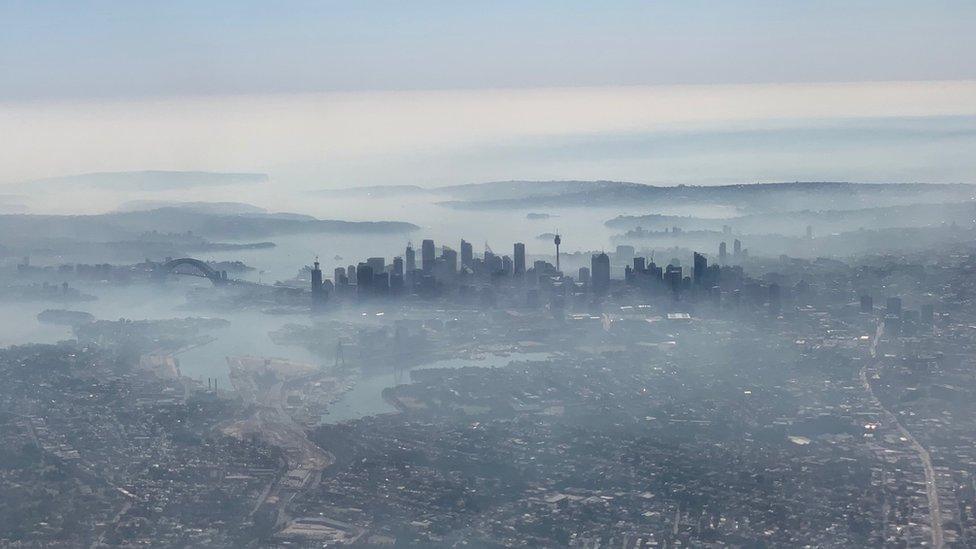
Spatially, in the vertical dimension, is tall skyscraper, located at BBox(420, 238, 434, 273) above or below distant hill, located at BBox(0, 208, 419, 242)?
below

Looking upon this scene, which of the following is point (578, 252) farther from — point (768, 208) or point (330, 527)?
point (330, 527)

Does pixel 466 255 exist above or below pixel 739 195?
below

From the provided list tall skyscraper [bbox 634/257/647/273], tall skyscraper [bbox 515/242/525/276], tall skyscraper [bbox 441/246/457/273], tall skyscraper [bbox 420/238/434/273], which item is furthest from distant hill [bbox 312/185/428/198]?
tall skyscraper [bbox 634/257/647/273]

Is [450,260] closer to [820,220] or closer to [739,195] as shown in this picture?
[820,220]

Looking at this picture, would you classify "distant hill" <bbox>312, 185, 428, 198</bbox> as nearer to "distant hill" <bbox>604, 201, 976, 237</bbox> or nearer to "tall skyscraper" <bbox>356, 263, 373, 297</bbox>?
"distant hill" <bbox>604, 201, 976, 237</bbox>

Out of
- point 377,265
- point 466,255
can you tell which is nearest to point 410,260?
point 377,265

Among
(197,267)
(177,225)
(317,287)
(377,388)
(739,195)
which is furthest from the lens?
(739,195)

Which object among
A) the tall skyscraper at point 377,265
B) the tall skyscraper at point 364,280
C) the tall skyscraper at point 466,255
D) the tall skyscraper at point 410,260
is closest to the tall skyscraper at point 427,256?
the tall skyscraper at point 410,260
